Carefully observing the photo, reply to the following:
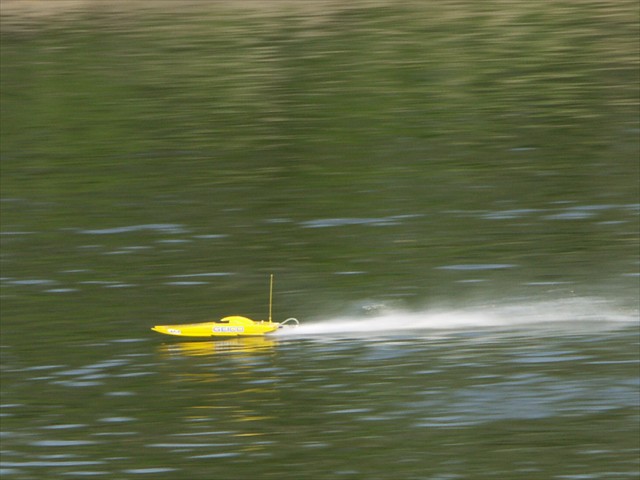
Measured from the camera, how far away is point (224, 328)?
32125 mm

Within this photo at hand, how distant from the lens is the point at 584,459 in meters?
24.4

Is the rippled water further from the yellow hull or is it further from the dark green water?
the yellow hull

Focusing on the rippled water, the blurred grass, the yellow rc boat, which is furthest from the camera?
the blurred grass

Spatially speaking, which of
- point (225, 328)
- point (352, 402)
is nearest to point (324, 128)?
point (225, 328)

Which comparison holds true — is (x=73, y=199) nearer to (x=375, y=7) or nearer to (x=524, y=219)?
(x=524, y=219)

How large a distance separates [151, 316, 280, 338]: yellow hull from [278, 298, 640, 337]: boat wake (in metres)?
0.49

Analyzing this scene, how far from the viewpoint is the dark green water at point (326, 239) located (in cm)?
2644

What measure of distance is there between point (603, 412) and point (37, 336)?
13281mm

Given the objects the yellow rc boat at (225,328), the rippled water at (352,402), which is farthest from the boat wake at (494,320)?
the yellow rc boat at (225,328)

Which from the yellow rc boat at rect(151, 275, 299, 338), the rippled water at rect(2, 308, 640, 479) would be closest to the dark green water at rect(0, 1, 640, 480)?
the rippled water at rect(2, 308, 640, 479)

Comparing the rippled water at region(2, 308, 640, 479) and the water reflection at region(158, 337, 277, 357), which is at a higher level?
the water reflection at region(158, 337, 277, 357)

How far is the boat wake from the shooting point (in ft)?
106

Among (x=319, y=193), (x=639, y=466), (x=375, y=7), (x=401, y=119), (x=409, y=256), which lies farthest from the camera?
(x=375, y=7)

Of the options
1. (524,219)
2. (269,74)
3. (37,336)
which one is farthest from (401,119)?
(37,336)
